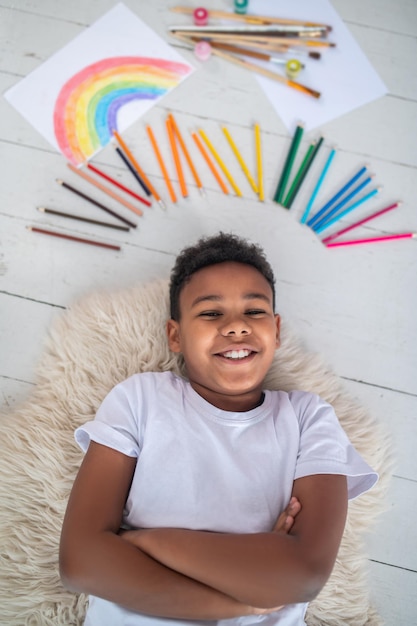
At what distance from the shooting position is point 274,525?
3.09 ft

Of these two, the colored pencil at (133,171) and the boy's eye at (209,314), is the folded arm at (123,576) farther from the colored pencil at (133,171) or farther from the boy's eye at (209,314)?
the colored pencil at (133,171)

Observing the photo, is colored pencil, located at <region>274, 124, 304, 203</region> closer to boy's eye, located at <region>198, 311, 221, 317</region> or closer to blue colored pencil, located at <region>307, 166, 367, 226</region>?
blue colored pencil, located at <region>307, 166, 367, 226</region>

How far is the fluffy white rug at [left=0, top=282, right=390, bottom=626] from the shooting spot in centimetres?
104

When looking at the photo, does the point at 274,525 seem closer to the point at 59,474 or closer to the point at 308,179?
the point at 59,474

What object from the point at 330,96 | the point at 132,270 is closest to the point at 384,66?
the point at 330,96

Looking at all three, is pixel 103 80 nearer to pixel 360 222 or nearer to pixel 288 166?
pixel 288 166

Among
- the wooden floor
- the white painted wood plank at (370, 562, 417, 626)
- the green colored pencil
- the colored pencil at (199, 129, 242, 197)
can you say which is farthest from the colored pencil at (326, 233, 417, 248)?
the white painted wood plank at (370, 562, 417, 626)

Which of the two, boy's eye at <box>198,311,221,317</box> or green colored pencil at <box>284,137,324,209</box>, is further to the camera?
green colored pencil at <box>284,137,324,209</box>

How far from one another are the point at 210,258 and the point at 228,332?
0.19 metres

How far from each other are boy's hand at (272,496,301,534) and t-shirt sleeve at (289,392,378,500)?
0.17ft

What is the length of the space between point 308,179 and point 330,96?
0.72 ft

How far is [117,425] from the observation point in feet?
3.14

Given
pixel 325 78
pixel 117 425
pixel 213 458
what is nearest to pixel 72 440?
pixel 117 425

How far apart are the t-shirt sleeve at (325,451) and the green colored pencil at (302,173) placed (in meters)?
0.48
